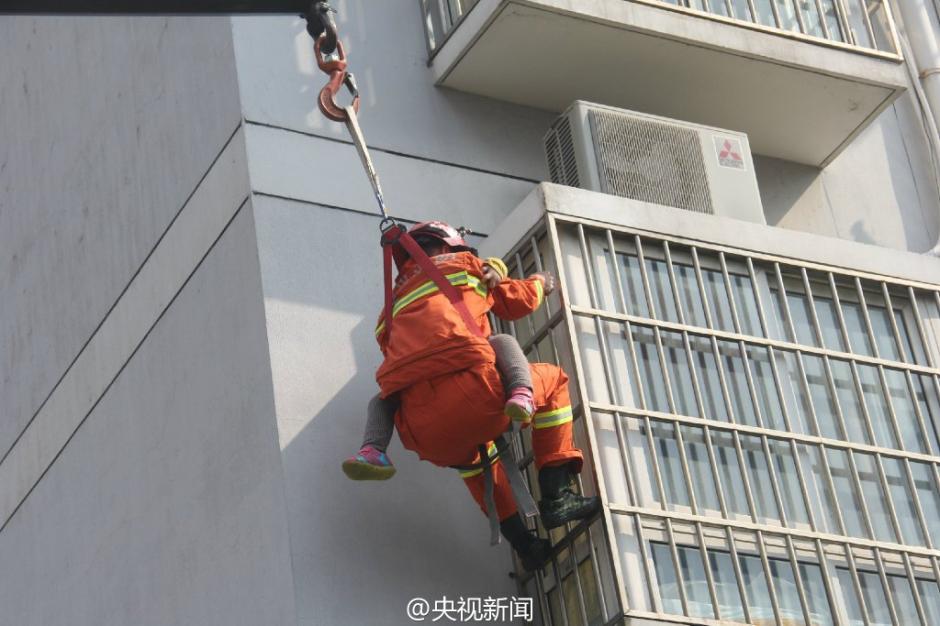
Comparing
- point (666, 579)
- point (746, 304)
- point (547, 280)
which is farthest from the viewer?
point (746, 304)

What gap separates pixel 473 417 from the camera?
9984 millimetres

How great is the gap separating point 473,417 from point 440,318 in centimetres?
52

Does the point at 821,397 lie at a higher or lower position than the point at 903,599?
higher

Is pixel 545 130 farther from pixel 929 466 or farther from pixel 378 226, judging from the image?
pixel 929 466

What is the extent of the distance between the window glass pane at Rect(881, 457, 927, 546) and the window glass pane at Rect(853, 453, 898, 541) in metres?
0.06

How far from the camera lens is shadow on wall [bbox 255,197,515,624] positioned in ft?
33.9

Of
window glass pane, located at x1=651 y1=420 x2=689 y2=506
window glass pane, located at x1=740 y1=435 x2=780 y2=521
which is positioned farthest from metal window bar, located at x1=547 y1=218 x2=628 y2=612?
window glass pane, located at x1=740 y1=435 x2=780 y2=521

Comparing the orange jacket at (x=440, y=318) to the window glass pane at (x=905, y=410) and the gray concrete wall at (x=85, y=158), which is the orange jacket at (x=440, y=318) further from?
the window glass pane at (x=905, y=410)

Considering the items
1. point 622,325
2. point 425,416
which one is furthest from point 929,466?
point 425,416

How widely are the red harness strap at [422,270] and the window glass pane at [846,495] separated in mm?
2107

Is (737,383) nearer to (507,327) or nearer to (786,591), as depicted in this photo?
(786,591)

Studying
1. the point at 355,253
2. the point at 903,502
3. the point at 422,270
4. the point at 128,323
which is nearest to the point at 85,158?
the point at 128,323

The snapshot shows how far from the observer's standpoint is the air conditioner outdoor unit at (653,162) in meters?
11.7

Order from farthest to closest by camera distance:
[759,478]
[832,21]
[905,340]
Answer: [832,21]
[905,340]
[759,478]
